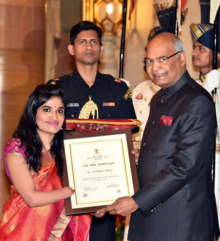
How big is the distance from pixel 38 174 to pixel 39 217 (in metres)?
0.26

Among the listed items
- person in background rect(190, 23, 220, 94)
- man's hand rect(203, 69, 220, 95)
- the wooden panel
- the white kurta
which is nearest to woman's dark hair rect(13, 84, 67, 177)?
man's hand rect(203, 69, 220, 95)

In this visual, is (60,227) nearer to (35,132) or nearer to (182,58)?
(35,132)

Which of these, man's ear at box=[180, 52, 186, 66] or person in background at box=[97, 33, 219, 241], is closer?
person in background at box=[97, 33, 219, 241]

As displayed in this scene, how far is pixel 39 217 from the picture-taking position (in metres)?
2.65

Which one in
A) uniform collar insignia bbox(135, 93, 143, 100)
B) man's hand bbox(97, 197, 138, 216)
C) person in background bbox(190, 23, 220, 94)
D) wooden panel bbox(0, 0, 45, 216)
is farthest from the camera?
wooden panel bbox(0, 0, 45, 216)

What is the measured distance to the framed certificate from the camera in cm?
263

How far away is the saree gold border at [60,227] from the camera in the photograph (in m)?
2.71

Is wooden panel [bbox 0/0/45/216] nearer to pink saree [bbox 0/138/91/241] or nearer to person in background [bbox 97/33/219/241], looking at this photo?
pink saree [bbox 0/138/91/241]

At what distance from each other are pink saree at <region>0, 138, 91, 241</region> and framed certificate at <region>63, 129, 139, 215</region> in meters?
0.12

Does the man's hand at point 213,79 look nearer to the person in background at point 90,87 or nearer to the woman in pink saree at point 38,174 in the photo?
the person in background at point 90,87

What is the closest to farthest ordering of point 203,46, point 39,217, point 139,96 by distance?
point 39,217, point 203,46, point 139,96

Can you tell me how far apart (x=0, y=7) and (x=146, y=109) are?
6.51ft

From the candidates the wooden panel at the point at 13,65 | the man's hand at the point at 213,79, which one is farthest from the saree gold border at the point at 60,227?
the wooden panel at the point at 13,65

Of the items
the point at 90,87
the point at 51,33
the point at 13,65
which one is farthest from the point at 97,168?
the point at 51,33
